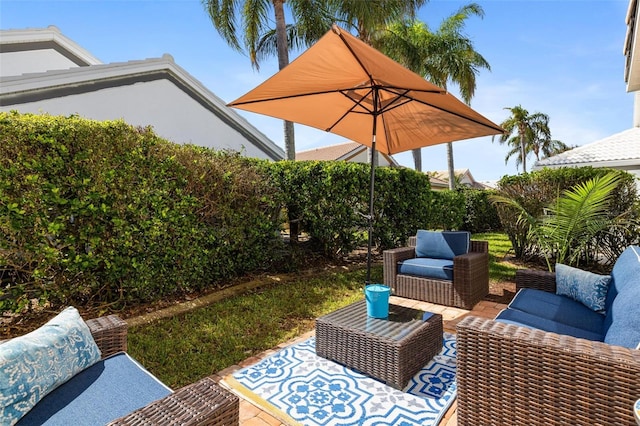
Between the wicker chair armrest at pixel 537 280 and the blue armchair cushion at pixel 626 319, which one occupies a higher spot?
the blue armchair cushion at pixel 626 319

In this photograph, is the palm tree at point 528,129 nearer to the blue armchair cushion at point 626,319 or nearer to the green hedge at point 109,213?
the green hedge at point 109,213

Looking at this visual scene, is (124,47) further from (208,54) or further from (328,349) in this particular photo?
(328,349)

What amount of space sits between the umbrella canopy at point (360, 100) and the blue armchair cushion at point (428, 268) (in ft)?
6.09

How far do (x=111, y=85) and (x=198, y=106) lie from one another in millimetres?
2473

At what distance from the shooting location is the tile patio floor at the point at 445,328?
2.18 m

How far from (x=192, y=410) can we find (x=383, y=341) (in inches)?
62.9

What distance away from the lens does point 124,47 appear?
31.2 ft

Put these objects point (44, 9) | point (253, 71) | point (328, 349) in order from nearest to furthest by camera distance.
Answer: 1. point (328, 349)
2. point (44, 9)
3. point (253, 71)

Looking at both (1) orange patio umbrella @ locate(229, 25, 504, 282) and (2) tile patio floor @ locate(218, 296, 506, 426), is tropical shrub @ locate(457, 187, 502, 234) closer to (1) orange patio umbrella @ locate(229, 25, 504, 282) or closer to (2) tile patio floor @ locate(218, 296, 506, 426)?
(1) orange patio umbrella @ locate(229, 25, 504, 282)

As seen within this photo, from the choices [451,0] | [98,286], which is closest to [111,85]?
[98,286]

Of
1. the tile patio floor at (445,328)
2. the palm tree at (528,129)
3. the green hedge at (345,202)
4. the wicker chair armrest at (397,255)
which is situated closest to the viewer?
the tile patio floor at (445,328)

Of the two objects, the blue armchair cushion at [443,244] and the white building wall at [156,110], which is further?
the white building wall at [156,110]

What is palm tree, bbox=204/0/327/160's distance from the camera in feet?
32.9

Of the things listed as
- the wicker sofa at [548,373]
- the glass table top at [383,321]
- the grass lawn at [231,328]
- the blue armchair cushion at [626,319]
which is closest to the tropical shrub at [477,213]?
the grass lawn at [231,328]
